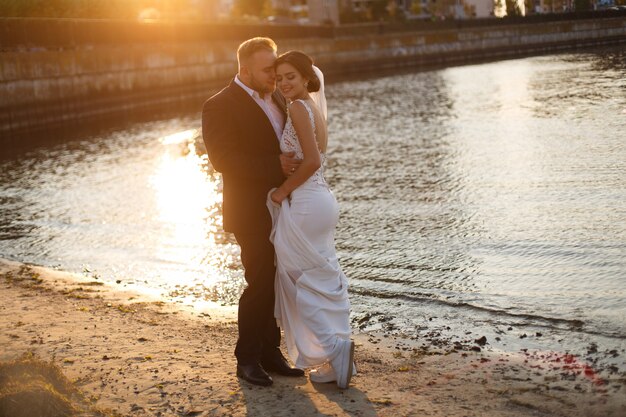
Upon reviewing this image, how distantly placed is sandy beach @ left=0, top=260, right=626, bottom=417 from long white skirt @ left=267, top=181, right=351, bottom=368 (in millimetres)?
332

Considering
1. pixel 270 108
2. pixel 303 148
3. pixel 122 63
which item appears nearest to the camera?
pixel 303 148

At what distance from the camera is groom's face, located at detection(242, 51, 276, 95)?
5.83 meters

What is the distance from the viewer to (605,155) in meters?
18.3

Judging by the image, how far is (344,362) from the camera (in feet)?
19.4

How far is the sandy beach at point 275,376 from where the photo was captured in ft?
18.5

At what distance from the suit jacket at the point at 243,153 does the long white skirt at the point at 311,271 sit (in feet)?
0.39

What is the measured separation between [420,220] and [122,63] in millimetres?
28785

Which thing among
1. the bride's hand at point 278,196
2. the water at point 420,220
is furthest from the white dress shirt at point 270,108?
the water at point 420,220

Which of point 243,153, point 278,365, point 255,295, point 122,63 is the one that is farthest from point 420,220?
point 122,63

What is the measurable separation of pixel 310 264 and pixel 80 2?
46.3 m

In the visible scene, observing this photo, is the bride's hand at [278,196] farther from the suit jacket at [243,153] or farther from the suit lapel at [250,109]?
the suit lapel at [250,109]

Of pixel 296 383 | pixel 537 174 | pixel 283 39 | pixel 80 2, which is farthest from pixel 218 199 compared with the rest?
pixel 283 39

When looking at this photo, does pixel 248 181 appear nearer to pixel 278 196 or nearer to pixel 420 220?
pixel 278 196

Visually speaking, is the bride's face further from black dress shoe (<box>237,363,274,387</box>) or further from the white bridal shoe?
black dress shoe (<box>237,363,274,387</box>)
